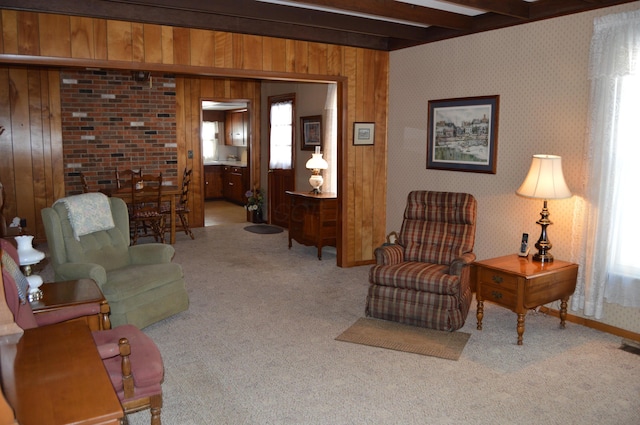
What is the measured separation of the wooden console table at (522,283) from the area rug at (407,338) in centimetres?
38

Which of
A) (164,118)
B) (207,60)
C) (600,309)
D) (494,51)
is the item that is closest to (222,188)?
(164,118)

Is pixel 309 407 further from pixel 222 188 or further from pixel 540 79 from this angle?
pixel 222 188

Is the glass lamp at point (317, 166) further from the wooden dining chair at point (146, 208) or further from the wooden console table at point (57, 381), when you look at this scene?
the wooden console table at point (57, 381)

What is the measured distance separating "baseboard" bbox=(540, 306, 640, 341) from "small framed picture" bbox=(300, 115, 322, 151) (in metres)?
4.05

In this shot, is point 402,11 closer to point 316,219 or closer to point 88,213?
point 316,219


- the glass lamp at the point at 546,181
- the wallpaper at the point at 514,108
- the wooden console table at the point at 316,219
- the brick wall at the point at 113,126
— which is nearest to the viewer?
the glass lamp at the point at 546,181

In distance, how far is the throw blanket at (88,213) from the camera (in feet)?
13.4

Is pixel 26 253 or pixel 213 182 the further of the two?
pixel 213 182

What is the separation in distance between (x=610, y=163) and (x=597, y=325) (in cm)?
128

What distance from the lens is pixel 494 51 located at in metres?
4.88

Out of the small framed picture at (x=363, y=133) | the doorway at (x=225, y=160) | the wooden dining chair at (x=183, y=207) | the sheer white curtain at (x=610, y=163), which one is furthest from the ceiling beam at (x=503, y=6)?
the doorway at (x=225, y=160)

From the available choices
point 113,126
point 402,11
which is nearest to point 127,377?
point 402,11

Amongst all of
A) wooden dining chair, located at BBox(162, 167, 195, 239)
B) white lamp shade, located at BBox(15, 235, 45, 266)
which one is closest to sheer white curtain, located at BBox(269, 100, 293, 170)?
wooden dining chair, located at BBox(162, 167, 195, 239)

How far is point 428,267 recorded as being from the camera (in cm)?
440
